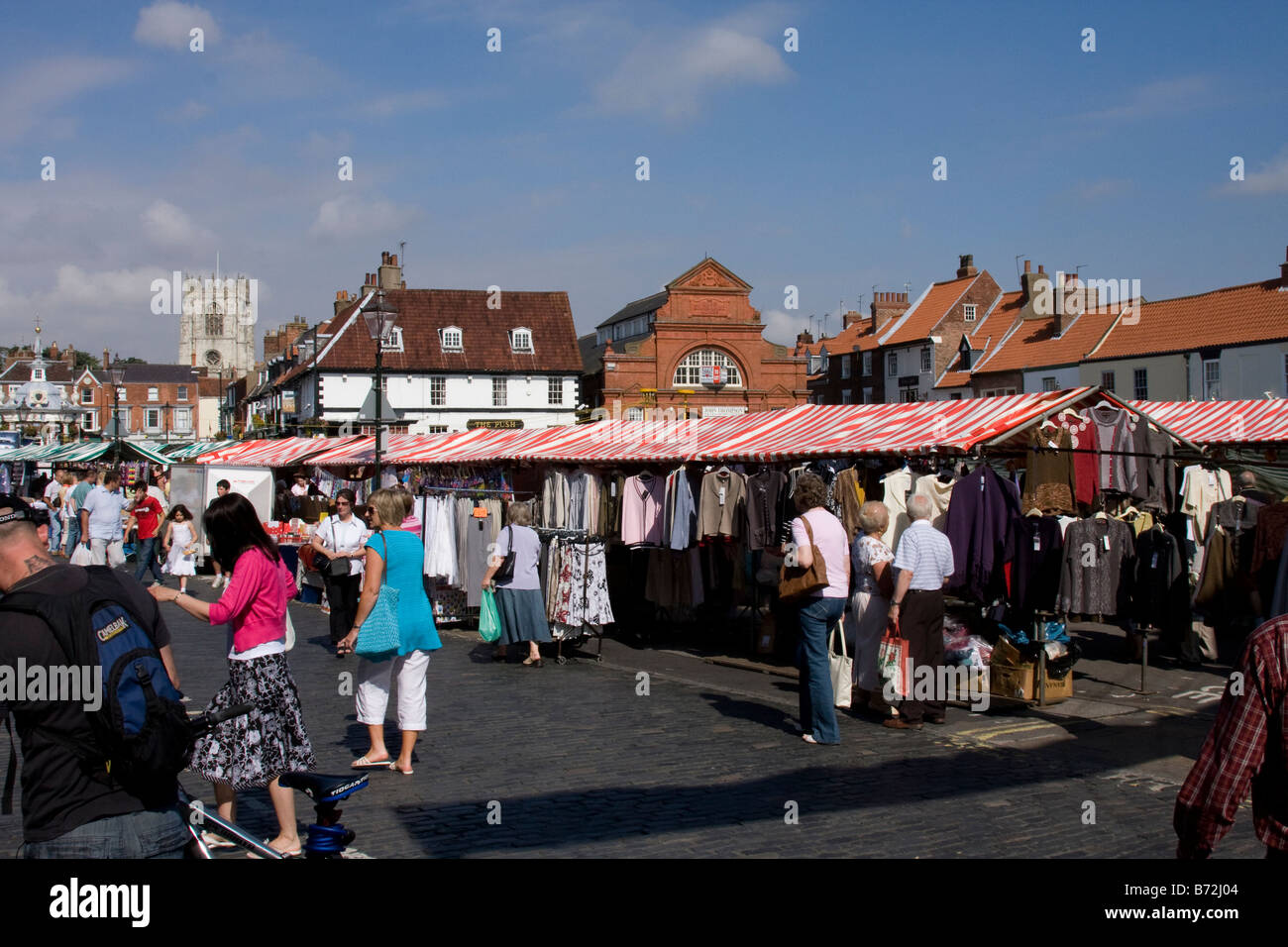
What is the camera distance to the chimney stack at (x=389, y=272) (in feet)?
205

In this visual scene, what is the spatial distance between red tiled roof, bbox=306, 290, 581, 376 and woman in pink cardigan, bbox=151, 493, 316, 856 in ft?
173

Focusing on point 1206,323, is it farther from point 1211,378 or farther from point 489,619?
point 489,619

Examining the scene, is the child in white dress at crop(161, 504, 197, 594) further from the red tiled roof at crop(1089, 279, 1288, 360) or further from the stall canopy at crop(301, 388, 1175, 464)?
the red tiled roof at crop(1089, 279, 1288, 360)

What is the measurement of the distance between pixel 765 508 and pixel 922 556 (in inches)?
119

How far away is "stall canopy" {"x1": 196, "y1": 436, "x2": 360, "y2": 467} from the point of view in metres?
23.8

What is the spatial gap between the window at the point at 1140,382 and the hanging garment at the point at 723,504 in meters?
39.9

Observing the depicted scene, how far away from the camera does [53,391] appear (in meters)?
92.8

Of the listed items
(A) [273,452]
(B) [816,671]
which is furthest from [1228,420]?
(A) [273,452]

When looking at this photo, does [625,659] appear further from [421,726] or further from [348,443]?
[348,443]

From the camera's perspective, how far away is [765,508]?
11922 mm
